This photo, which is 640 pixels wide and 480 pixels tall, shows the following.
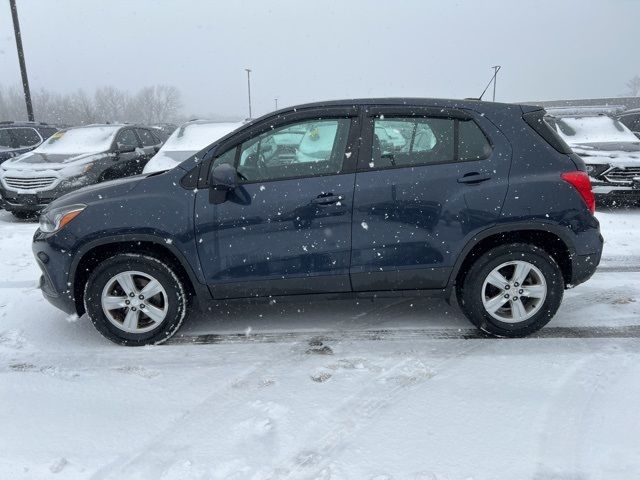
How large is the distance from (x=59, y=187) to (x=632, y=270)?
27.7ft

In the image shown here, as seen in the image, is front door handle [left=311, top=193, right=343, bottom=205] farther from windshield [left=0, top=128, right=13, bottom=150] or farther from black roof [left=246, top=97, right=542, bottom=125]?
windshield [left=0, top=128, right=13, bottom=150]

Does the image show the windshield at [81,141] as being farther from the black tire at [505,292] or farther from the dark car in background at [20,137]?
the black tire at [505,292]

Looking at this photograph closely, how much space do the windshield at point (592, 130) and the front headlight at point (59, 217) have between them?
329 inches

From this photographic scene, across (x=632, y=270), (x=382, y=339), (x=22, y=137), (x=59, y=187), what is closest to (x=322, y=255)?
(x=382, y=339)

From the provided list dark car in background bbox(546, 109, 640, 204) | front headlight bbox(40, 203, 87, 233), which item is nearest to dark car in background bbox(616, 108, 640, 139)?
dark car in background bbox(546, 109, 640, 204)

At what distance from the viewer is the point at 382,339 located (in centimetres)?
350

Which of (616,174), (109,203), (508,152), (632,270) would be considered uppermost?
(508,152)

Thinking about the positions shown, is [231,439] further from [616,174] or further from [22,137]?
[22,137]

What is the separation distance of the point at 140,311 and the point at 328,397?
160 centimetres

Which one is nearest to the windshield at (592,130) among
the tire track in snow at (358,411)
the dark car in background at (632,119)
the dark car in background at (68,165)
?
the dark car in background at (632,119)

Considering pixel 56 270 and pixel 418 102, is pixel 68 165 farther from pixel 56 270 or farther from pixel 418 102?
pixel 418 102

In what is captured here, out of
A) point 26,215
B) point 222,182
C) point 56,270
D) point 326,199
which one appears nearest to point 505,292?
Result: point 326,199

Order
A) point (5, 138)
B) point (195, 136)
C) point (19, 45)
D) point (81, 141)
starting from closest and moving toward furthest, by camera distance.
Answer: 1. point (195, 136)
2. point (81, 141)
3. point (5, 138)
4. point (19, 45)

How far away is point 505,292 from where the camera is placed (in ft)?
11.2
